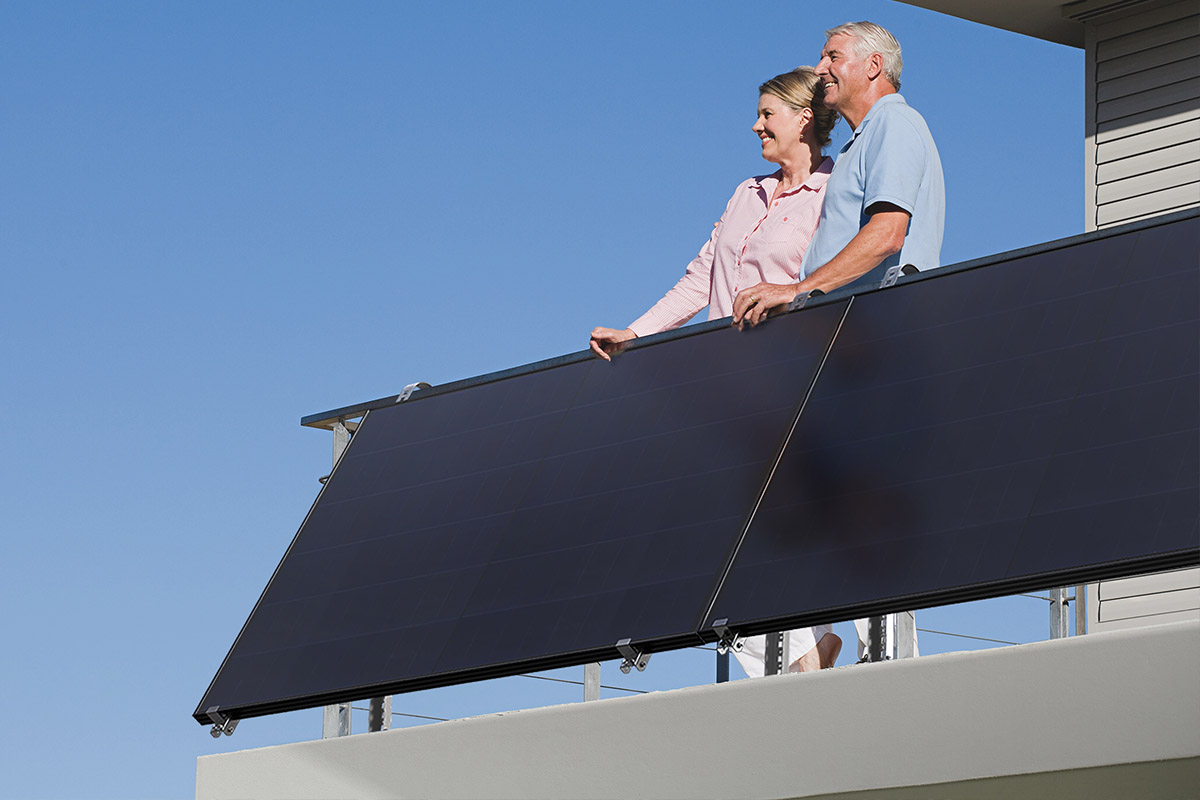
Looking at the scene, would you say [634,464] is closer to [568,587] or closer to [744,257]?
[568,587]

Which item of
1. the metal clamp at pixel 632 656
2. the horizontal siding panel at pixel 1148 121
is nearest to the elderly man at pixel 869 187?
the metal clamp at pixel 632 656

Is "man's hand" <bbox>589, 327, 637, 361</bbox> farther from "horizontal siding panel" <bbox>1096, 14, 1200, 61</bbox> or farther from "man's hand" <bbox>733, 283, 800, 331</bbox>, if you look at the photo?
"horizontal siding panel" <bbox>1096, 14, 1200, 61</bbox>

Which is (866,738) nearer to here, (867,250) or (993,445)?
(993,445)

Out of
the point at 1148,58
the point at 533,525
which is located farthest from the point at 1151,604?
the point at 533,525

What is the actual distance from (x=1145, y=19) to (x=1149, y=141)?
2.57ft

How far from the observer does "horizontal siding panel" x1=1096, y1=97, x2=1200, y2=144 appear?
11117 millimetres

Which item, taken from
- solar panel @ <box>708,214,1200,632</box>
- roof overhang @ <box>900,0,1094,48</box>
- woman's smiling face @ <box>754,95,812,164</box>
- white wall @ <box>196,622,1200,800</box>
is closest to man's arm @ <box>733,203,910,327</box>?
solar panel @ <box>708,214,1200,632</box>

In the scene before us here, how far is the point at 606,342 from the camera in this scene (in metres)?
7.48

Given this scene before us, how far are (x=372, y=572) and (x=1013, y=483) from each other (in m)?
2.79

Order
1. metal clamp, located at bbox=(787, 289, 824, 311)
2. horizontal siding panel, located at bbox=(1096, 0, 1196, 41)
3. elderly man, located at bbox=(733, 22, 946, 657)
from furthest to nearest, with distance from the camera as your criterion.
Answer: horizontal siding panel, located at bbox=(1096, 0, 1196, 41) < elderly man, located at bbox=(733, 22, 946, 657) < metal clamp, located at bbox=(787, 289, 824, 311)

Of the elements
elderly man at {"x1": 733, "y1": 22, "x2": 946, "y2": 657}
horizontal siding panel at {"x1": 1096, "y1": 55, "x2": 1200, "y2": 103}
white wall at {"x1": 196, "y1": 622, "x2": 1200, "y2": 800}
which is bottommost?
white wall at {"x1": 196, "y1": 622, "x2": 1200, "y2": 800}

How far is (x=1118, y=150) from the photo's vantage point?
11.4m

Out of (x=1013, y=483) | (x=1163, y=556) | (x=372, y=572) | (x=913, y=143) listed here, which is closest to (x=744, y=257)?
(x=913, y=143)

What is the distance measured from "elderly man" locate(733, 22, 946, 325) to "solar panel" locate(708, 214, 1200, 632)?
0.49m
